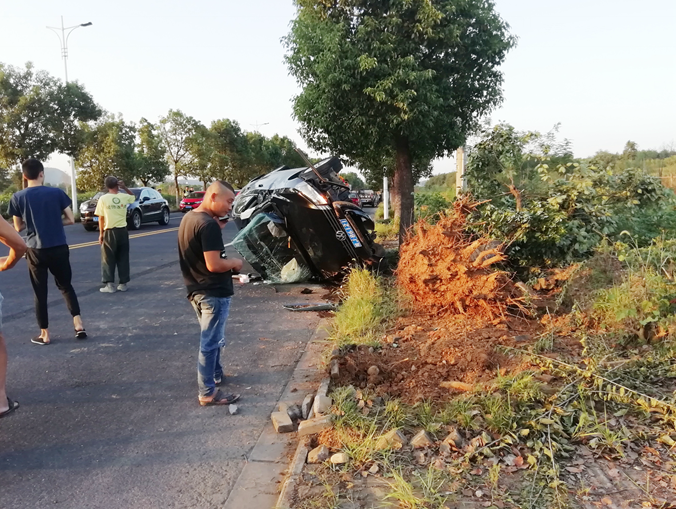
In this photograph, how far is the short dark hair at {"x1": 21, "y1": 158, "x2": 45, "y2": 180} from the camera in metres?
5.33

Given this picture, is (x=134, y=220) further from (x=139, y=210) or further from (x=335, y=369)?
(x=335, y=369)

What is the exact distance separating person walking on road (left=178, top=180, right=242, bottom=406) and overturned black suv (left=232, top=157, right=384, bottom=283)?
3717mm

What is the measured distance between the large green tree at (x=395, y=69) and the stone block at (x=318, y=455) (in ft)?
24.2

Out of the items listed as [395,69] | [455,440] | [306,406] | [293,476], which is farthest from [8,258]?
[395,69]

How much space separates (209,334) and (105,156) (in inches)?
1275

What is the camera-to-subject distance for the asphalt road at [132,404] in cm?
302

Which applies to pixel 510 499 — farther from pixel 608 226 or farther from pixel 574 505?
pixel 608 226

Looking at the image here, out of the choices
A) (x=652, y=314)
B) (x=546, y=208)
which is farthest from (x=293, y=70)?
(x=652, y=314)

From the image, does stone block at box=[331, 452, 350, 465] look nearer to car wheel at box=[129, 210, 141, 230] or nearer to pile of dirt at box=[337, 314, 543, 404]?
pile of dirt at box=[337, 314, 543, 404]

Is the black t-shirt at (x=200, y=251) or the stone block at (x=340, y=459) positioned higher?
the black t-shirt at (x=200, y=251)

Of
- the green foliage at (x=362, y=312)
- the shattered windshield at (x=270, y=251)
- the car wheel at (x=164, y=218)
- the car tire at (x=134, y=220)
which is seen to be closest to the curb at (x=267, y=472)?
the green foliage at (x=362, y=312)

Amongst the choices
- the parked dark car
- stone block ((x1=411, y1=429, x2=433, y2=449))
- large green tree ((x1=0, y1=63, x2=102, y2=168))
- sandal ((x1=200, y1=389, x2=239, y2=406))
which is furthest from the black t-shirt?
large green tree ((x1=0, y1=63, x2=102, y2=168))

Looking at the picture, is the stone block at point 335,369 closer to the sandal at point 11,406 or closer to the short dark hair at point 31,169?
the sandal at point 11,406

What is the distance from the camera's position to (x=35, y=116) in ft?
78.9
